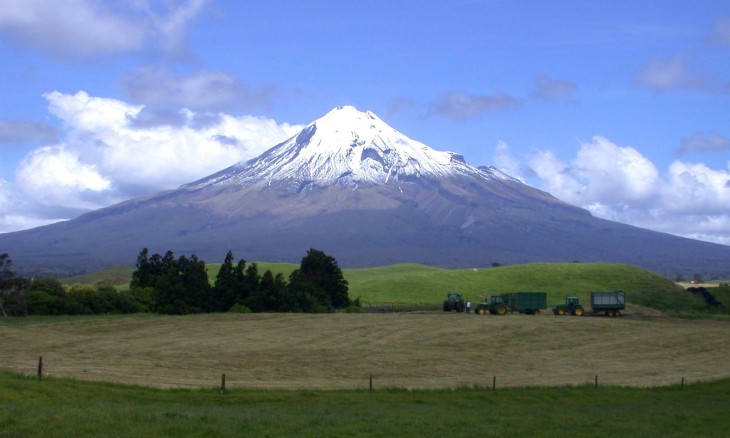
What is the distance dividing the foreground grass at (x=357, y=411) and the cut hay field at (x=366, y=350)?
2.70 m

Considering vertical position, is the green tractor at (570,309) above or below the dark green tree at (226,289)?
below

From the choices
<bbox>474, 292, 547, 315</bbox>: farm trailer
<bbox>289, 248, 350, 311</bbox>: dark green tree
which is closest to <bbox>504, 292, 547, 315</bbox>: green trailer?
<bbox>474, 292, 547, 315</bbox>: farm trailer

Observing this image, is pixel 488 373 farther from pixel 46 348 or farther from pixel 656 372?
pixel 46 348

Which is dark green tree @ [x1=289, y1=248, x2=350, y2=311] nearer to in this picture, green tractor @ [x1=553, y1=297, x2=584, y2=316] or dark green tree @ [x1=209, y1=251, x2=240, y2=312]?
dark green tree @ [x1=209, y1=251, x2=240, y2=312]

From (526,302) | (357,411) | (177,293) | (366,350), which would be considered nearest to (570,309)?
(526,302)

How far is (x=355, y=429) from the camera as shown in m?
19.8

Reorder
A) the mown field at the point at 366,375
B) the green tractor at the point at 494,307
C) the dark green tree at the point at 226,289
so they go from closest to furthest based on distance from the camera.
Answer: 1. the mown field at the point at 366,375
2. the green tractor at the point at 494,307
3. the dark green tree at the point at 226,289

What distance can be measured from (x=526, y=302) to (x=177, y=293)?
30061mm

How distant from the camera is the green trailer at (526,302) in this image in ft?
248

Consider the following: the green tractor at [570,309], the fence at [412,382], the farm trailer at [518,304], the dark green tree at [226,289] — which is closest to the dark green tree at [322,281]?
the dark green tree at [226,289]

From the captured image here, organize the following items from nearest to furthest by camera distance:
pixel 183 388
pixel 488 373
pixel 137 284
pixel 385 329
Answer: pixel 183 388 → pixel 488 373 → pixel 385 329 → pixel 137 284

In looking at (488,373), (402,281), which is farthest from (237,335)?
(402,281)

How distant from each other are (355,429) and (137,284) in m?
65.9

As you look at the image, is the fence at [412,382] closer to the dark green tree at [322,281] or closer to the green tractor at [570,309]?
the green tractor at [570,309]
